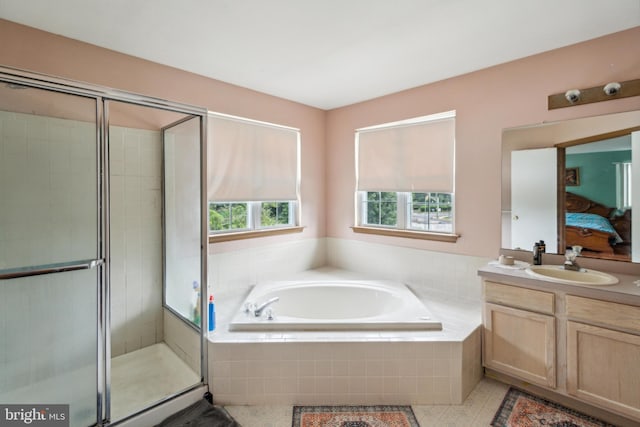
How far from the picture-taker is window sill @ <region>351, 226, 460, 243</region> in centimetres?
288

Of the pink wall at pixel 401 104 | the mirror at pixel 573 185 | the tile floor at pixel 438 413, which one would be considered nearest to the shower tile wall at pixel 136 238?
the pink wall at pixel 401 104

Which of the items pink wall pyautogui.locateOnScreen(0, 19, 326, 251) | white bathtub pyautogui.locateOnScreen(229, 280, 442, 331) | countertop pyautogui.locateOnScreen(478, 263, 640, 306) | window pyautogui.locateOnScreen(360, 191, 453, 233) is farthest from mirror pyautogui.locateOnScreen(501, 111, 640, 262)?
pink wall pyautogui.locateOnScreen(0, 19, 326, 251)

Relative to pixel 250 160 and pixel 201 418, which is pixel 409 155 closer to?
pixel 250 160

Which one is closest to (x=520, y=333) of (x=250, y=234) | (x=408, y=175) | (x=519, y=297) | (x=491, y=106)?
(x=519, y=297)

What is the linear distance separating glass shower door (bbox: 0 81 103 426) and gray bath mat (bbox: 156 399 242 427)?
1.35ft

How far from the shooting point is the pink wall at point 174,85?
1.95m

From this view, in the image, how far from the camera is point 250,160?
10.3 ft

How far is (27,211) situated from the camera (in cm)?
165

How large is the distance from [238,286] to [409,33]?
8.34ft

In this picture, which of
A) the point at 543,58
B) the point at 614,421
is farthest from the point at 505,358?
the point at 543,58

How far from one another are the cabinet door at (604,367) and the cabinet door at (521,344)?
0.33 ft

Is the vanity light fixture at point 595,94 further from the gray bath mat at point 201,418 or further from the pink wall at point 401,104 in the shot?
the gray bath mat at point 201,418

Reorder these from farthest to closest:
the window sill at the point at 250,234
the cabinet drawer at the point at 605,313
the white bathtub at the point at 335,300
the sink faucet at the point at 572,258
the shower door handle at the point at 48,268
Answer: the window sill at the point at 250,234 < the white bathtub at the point at 335,300 < the sink faucet at the point at 572,258 < the cabinet drawer at the point at 605,313 < the shower door handle at the point at 48,268

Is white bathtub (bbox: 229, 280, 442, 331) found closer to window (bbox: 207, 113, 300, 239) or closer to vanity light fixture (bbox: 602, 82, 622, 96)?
window (bbox: 207, 113, 300, 239)
